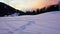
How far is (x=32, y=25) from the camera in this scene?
1767 mm

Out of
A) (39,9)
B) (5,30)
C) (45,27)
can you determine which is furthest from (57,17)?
(5,30)

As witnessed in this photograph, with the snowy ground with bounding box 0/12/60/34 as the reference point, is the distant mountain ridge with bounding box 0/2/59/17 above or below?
above

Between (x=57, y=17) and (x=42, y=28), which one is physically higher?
(x=57, y=17)

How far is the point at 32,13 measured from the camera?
89.5 inches

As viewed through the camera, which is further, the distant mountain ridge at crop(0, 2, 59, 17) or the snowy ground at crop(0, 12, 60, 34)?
the distant mountain ridge at crop(0, 2, 59, 17)

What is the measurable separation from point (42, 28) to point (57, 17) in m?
0.36

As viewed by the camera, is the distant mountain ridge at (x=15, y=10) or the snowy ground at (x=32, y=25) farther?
the distant mountain ridge at (x=15, y=10)

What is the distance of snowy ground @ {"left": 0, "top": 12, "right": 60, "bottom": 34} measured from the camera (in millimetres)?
1584

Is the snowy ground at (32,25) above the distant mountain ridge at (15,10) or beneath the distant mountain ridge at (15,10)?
beneath

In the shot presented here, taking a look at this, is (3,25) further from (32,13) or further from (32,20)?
(32,13)

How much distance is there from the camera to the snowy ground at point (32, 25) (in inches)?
62.4

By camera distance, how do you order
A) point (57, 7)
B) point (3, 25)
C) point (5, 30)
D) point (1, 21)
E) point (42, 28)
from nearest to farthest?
1. point (42, 28)
2. point (5, 30)
3. point (3, 25)
4. point (1, 21)
5. point (57, 7)

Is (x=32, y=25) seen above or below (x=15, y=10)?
below

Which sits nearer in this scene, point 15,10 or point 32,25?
point 32,25
